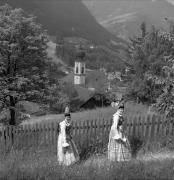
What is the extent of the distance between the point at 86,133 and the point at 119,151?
187 cm

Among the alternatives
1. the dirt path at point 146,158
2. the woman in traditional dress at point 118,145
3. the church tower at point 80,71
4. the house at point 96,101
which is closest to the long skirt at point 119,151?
the woman in traditional dress at point 118,145

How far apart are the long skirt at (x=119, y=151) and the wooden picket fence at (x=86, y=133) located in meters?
1.25

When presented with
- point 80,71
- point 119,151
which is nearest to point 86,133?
A: point 119,151

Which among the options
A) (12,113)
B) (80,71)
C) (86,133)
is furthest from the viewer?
(80,71)

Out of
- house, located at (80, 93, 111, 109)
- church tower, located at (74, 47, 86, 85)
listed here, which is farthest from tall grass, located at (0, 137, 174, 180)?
church tower, located at (74, 47, 86, 85)

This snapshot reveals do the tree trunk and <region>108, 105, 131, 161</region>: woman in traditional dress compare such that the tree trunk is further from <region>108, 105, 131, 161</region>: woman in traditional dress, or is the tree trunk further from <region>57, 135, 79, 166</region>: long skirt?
<region>108, 105, 131, 161</region>: woman in traditional dress

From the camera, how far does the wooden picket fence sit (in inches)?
362

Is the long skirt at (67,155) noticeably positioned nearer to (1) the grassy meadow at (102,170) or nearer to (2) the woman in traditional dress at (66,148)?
(2) the woman in traditional dress at (66,148)

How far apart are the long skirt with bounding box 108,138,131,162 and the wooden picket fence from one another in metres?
1.25

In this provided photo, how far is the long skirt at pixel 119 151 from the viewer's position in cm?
788

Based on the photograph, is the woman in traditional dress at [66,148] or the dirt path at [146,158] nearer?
the dirt path at [146,158]

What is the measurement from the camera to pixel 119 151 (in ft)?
25.9

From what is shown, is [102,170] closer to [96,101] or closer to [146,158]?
[146,158]

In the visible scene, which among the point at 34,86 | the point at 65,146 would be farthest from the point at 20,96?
A: the point at 65,146
